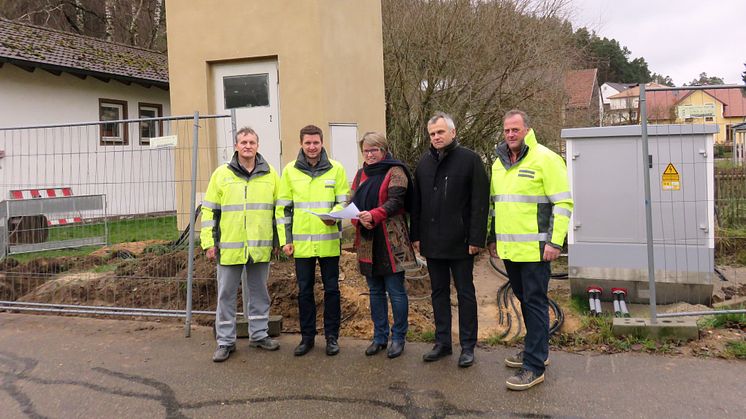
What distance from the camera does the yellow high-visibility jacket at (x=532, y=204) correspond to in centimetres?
398

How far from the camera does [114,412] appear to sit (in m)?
3.89

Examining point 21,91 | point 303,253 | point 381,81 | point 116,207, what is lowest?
point 303,253

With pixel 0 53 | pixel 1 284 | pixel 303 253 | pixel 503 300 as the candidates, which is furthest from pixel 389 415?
pixel 0 53

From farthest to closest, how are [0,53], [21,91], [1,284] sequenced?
→ [21,91], [0,53], [1,284]

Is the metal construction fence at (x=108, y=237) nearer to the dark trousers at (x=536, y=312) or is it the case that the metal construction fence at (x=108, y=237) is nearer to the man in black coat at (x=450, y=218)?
the man in black coat at (x=450, y=218)

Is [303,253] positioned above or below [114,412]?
above

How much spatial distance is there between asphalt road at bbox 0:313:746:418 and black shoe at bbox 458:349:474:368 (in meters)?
0.05

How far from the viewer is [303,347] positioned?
4887 millimetres

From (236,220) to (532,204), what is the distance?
2.33 m

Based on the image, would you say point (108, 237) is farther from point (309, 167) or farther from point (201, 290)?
point (309, 167)

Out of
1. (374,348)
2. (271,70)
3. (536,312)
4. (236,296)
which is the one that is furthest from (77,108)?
(536,312)

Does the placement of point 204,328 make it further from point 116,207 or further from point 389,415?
point 389,415

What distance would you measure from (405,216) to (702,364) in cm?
Answer: 248

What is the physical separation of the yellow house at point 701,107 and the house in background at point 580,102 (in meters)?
8.33
